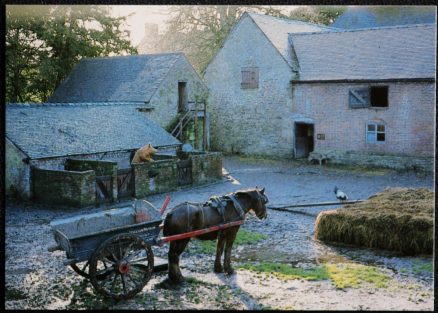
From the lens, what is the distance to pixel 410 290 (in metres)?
8.23

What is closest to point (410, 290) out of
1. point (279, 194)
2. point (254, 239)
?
point (254, 239)

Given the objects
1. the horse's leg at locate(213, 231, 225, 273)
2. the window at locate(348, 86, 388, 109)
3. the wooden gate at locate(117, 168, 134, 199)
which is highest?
the window at locate(348, 86, 388, 109)

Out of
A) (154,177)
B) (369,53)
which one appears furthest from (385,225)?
(369,53)

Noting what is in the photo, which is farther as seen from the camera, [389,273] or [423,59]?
[423,59]

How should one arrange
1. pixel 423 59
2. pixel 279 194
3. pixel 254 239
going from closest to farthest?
pixel 254 239 → pixel 279 194 → pixel 423 59

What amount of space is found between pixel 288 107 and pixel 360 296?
18544mm

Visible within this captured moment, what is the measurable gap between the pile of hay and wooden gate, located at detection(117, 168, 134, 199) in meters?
7.08

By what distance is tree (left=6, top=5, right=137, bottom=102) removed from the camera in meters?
11.6

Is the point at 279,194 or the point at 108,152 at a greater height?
the point at 108,152

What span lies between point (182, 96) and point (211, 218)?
1748 centimetres

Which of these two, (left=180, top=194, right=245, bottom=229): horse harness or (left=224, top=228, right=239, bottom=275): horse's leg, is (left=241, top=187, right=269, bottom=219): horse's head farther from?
(left=224, top=228, right=239, bottom=275): horse's leg

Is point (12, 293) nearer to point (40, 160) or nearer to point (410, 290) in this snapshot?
point (410, 290)

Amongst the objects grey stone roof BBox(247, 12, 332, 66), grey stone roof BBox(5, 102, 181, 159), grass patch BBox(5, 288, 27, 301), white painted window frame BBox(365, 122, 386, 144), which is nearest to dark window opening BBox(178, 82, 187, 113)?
grey stone roof BBox(5, 102, 181, 159)

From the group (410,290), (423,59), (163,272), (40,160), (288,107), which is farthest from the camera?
(288,107)
